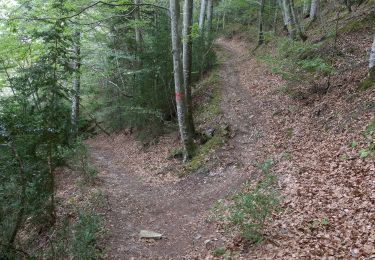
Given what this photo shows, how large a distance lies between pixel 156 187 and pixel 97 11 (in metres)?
9.67

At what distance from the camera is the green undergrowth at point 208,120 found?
1090 centimetres

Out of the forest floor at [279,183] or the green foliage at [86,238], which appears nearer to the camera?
the forest floor at [279,183]

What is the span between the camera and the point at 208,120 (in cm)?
1316

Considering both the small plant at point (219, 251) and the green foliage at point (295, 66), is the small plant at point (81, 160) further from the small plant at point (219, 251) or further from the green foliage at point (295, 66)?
the green foliage at point (295, 66)

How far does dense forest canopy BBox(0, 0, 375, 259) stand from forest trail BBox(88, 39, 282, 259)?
1.48 m

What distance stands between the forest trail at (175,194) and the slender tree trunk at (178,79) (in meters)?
1.26

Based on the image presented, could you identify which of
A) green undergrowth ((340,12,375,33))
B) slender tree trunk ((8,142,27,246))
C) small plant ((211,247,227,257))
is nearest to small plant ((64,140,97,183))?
slender tree trunk ((8,142,27,246))

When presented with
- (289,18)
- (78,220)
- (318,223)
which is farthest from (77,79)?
(318,223)

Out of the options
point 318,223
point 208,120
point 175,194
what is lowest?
point 175,194

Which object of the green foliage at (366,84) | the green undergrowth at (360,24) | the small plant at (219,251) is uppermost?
the green undergrowth at (360,24)

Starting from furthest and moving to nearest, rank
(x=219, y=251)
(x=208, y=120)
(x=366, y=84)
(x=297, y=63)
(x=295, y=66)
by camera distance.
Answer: (x=208, y=120) → (x=295, y=66) → (x=297, y=63) → (x=366, y=84) → (x=219, y=251)

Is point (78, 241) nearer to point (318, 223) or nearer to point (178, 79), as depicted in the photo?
point (318, 223)

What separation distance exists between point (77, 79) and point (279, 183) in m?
10.5

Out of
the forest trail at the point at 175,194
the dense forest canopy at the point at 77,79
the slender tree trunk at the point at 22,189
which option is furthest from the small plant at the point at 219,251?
the slender tree trunk at the point at 22,189
